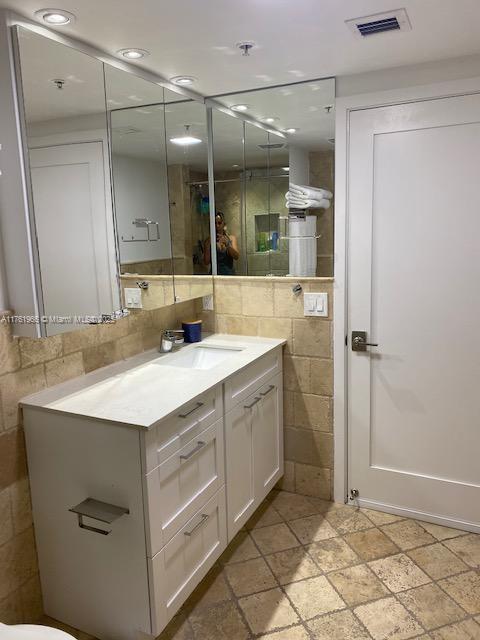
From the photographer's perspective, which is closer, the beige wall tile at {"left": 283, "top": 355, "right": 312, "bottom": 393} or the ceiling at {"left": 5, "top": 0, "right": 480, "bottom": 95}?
the ceiling at {"left": 5, "top": 0, "right": 480, "bottom": 95}

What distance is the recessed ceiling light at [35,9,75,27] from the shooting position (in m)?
1.67

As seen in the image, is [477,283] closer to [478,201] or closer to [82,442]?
[478,201]

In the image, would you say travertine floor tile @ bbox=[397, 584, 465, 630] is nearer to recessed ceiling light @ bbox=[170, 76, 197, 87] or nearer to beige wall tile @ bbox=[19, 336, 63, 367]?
beige wall tile @ bbox=[19, 336, 63, 367]

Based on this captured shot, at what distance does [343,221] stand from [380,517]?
5.32ft

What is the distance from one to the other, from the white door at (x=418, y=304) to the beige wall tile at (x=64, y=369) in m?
1.40

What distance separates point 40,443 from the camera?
1.93 meters

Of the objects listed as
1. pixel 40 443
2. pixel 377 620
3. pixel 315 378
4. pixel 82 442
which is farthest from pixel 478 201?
pixel 40 443

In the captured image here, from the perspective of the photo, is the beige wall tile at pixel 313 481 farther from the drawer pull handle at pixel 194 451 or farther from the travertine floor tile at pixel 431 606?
the drawer pull handle at pixel 194 451

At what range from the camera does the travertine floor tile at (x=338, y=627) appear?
1977 millimetres

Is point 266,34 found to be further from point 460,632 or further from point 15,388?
point 460,632

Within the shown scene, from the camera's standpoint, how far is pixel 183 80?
97.0 inches

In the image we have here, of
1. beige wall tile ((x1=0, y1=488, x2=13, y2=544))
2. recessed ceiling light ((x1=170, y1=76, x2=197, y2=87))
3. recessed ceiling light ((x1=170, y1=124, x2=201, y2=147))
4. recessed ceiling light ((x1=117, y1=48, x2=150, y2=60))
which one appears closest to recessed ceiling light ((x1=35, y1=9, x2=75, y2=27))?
recessed ceiling light ((x1=117, y1=48, x2=150, y2=60))

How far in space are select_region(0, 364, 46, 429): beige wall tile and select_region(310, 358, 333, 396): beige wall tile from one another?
148 centimetres

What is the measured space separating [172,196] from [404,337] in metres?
1.42
